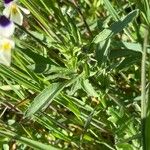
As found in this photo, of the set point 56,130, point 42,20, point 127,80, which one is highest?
point 42,20

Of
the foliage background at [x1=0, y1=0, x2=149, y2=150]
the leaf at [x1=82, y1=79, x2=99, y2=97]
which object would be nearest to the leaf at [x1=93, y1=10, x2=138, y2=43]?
the foliage background at [x1=0, y1=0, x2=149, y2=150]

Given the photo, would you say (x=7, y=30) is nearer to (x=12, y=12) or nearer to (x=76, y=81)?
(x=12, y=12)

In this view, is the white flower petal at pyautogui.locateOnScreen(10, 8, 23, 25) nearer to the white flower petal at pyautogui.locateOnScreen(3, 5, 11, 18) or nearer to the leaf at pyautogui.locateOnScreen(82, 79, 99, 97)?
the white flower petal at pyautogui.locateOnScreen(3, 5, 11, 18)

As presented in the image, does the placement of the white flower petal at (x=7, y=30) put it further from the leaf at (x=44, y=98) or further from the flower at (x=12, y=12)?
the leaf at (x=44, y=98)

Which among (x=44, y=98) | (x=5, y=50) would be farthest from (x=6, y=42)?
(x=44, y=98)

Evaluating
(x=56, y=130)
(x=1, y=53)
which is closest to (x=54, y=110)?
(x=56, y=130)

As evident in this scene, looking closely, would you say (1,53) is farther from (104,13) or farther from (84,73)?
(104,13)

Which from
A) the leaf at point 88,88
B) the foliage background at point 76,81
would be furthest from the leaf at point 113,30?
the leaf at point 88,88
